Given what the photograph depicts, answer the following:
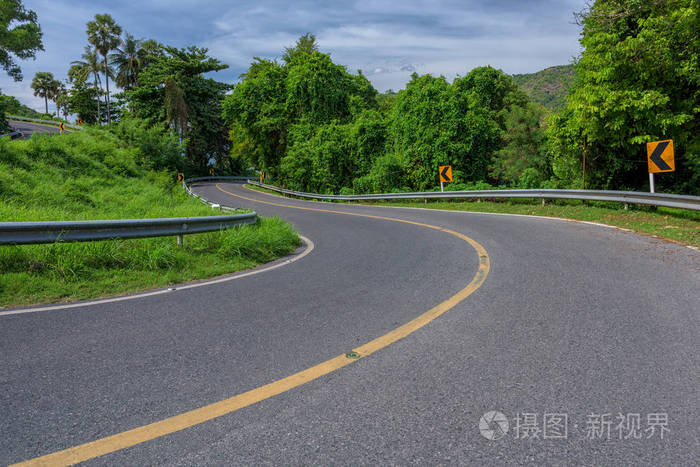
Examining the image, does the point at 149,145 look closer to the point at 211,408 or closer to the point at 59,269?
the point at 59,269

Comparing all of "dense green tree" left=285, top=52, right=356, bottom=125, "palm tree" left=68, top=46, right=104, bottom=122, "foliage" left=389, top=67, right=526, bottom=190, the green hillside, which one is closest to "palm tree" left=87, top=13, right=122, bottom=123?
"palm tree" left=68, top=46, right=104, bottom=122

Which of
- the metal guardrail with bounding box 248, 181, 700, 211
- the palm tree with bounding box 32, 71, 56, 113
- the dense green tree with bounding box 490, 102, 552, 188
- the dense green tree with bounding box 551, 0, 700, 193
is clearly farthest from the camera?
the palm tree with bounding box 32, 71, 56, 113

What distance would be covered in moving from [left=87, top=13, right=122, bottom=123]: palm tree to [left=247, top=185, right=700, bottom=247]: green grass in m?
65.1

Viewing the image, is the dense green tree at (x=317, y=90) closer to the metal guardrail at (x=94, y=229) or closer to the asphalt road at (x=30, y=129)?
the asphalt road at (x=30, y=129)

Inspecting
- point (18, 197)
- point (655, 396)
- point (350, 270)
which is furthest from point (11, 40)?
point (655, 396)

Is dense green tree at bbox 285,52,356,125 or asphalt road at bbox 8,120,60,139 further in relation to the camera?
dense green tree at bbox 285,52,356,125

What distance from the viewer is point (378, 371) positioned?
3.00 meters

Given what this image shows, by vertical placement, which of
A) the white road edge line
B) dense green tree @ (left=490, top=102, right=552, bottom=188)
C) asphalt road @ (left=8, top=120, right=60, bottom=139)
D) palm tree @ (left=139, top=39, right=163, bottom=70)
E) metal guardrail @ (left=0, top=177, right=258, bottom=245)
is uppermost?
palm tree @ (left=139, top=39, right=163, bottom=70)

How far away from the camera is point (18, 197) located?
43.5 ft

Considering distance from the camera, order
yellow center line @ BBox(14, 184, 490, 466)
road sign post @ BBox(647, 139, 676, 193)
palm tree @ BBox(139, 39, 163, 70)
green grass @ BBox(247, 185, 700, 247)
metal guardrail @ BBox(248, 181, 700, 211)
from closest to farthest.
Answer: yellow center line @ BBox(14, 184, 490, 466)
green grass @ BBox(247, 185, 700, 247)
metal guardrail @ BBox(248, 181, 700, 211)
road sign post @ BBox(647, 139, 676, 193)
palm tree @ BBox(139, 39, 163, 70)

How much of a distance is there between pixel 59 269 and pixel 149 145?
3407cm

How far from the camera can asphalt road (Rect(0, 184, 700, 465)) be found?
2.17 m

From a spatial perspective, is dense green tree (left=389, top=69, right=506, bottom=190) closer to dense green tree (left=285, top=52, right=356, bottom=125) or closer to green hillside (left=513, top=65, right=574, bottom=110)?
dense green tree (left=285, top=52, right=356, bottom=125)

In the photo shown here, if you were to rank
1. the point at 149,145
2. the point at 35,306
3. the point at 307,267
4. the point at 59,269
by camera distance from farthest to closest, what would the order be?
the point at 149,145 → the point at 307,267 → the point at 59,269 → the point at 35,306
